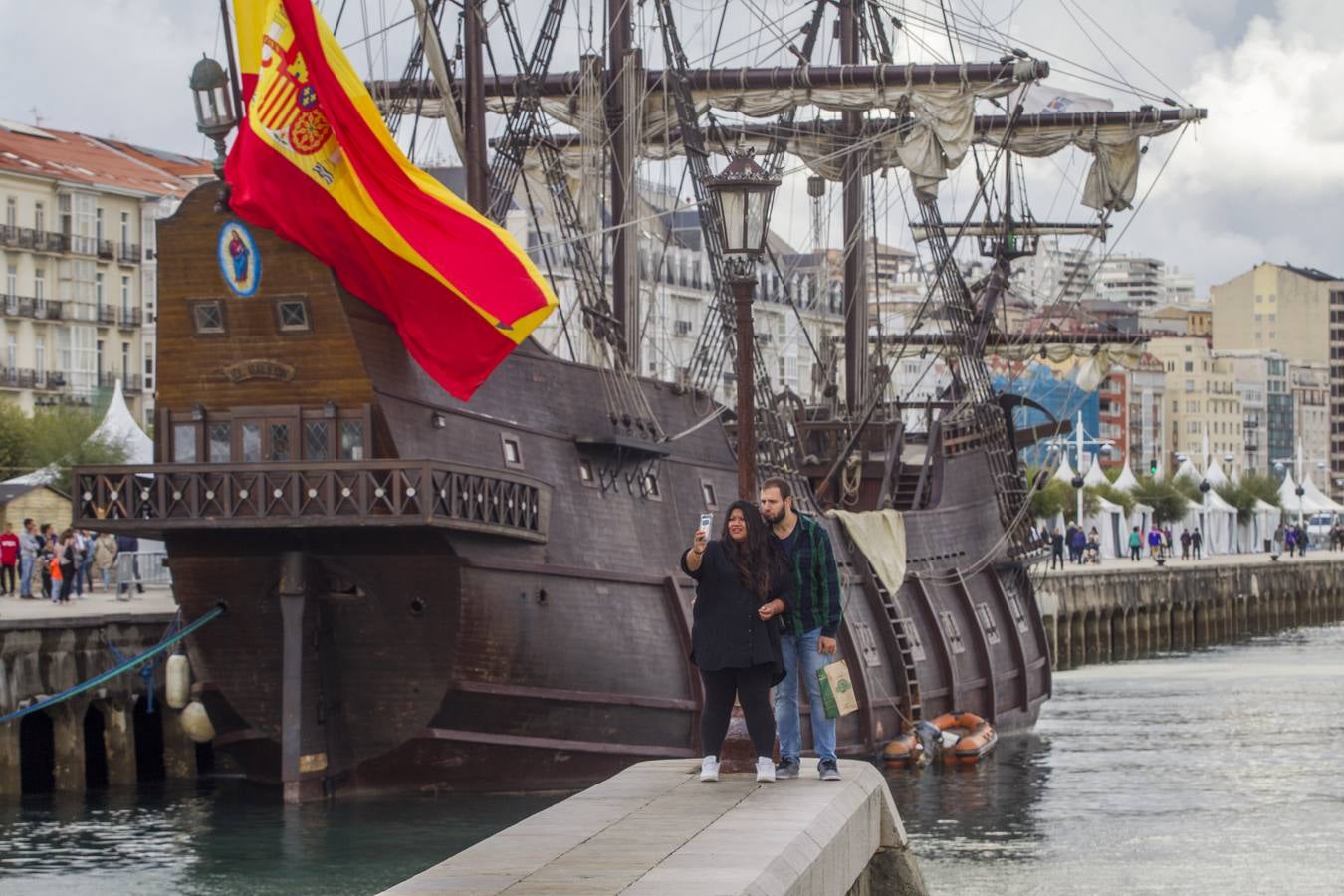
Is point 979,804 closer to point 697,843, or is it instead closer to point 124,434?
point 697,843

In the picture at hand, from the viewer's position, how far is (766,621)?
1828cm

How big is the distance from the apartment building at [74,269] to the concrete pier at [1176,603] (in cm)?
3295

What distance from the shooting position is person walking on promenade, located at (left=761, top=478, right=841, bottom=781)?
18.5 meters

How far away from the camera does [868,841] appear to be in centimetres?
1772

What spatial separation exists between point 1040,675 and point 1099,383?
463 inches

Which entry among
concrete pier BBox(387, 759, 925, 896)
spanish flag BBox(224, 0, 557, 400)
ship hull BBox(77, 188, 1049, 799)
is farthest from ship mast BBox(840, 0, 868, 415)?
concrete pier BBox(387, 759, 925, 896)

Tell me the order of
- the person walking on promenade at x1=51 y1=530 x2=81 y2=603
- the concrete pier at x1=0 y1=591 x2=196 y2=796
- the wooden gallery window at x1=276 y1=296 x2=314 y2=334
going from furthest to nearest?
the person walking on promenade at x1=51 y1=530 x2=81 y2=603, the concrete pier at x1=0 y1=591 x2=196 y2=796, the wooden gallery window at x1=276 y1=296 x2=314 y2=334

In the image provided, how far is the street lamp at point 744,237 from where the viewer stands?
2278 cm

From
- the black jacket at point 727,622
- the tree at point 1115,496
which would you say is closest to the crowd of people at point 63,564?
the black jacket at point 727,622

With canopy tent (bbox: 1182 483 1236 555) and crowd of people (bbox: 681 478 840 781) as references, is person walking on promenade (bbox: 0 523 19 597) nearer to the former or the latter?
crowd of people (bbox: 681 478 840 781)

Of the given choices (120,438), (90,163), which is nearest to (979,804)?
(120,438)

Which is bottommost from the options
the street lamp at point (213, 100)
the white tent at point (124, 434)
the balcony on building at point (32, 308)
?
the white tent at point (124, 434)

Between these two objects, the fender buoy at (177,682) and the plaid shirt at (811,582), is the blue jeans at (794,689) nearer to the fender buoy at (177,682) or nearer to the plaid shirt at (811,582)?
the plaid shirt at (811,582)

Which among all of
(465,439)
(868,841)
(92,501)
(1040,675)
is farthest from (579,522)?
(1040,675)
